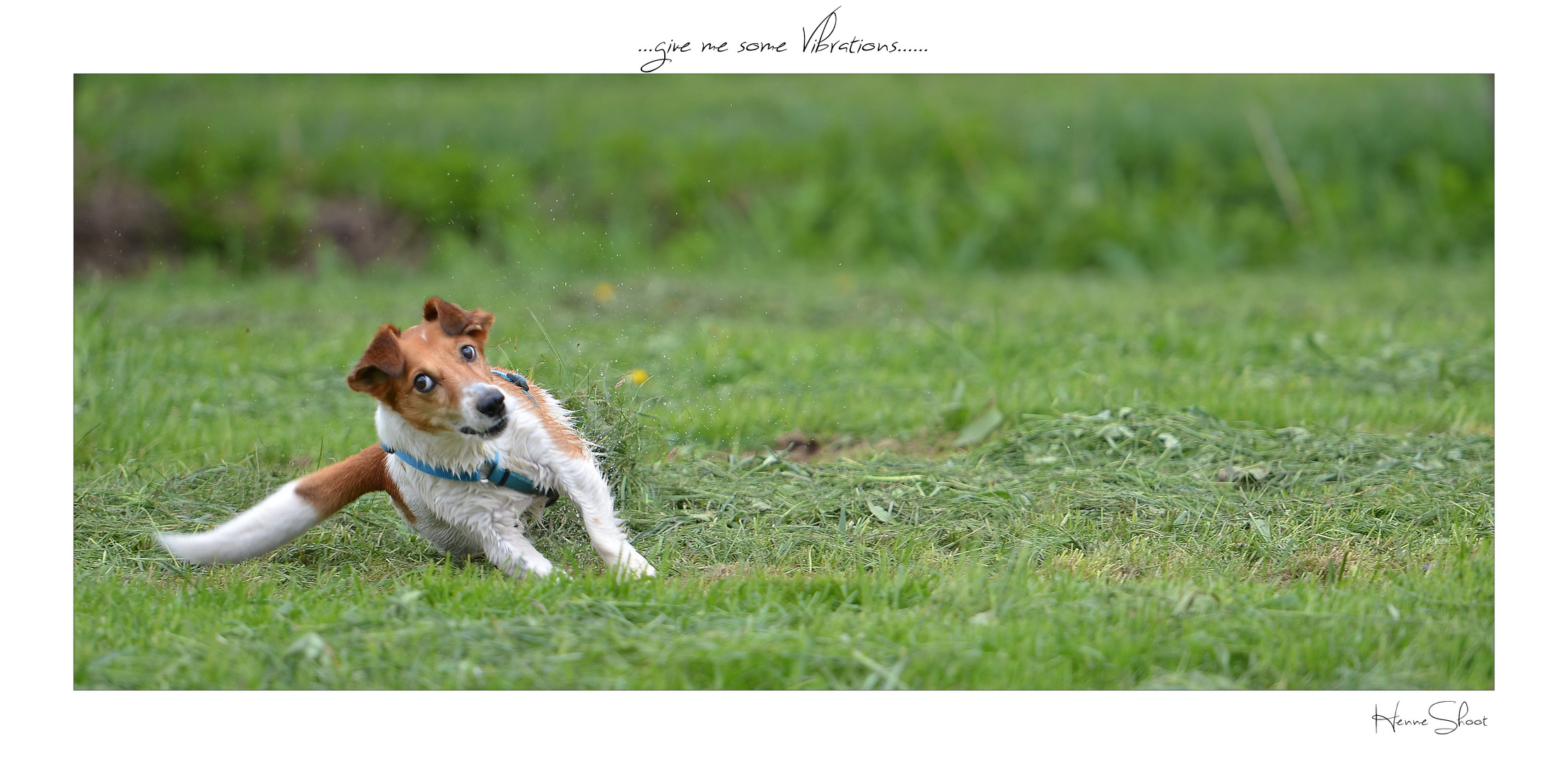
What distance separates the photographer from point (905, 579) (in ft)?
12.7

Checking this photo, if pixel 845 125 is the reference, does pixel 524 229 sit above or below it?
below

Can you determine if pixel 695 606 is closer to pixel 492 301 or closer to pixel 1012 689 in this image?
pixel 1012 689

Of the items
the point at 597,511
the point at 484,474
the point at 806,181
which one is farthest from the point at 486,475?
the point at 806,181

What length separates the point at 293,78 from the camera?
1189 cm

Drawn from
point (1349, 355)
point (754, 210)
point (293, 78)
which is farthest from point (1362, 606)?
point (293, 78)

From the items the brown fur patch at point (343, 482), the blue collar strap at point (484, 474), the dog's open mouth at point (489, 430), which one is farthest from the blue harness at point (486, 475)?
the dog's open mouth at point (489, 430)

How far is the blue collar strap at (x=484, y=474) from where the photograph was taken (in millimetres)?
3967

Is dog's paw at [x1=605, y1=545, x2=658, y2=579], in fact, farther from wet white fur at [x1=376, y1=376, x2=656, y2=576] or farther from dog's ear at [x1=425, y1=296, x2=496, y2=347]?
dog's ear at [x1=425, y1=296, x2=496, y2=347]

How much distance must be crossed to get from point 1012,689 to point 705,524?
1.56 m

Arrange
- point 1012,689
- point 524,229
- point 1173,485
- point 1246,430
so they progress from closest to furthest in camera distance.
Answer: point 1012,689 → point 1173,485 → point 1246,430 → point 524,229

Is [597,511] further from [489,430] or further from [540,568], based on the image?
[489,430]

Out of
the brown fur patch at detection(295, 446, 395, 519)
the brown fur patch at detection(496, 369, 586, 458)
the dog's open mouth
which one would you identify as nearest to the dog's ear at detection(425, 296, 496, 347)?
the brown fur patch at detection(496, 369, 586, 458)

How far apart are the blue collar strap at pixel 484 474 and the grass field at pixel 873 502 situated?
0.28 metres

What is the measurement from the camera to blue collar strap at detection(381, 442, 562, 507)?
397 centimetres
